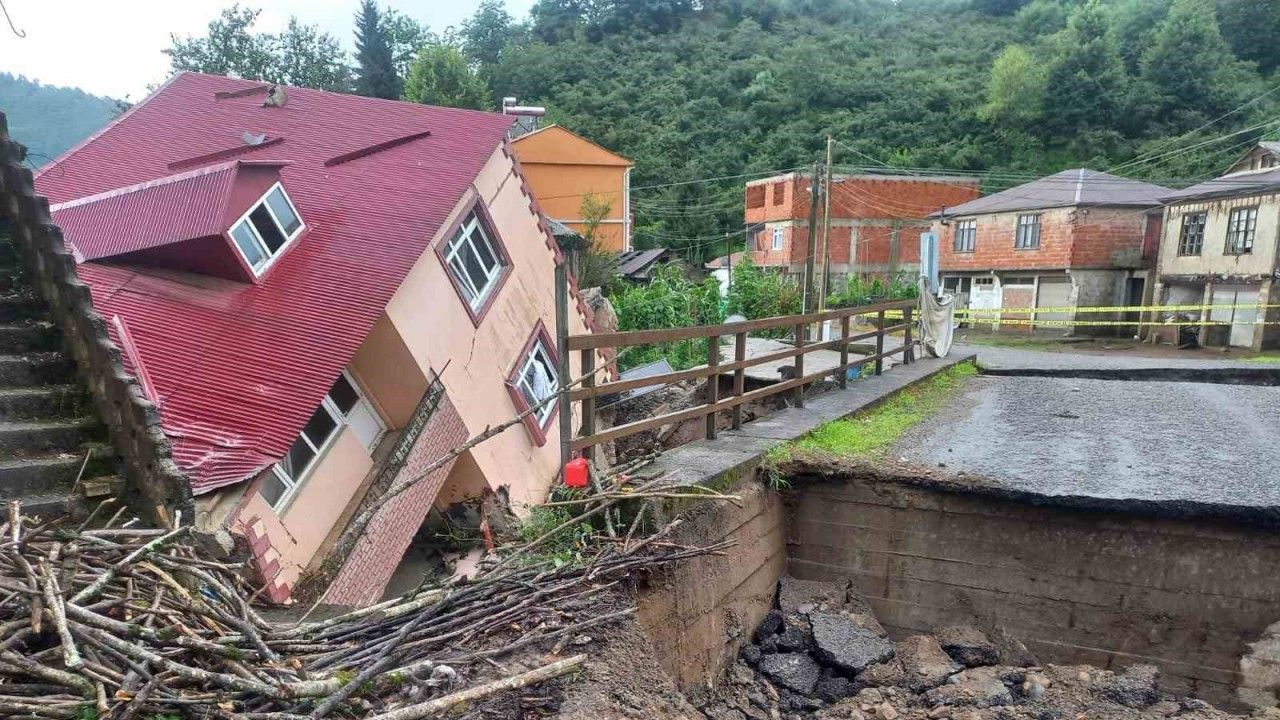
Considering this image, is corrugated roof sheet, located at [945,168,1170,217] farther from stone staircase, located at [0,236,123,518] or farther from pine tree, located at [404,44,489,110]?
pine tree, located at [404,44,489,110]

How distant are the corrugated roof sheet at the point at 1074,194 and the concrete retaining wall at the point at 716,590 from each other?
1019 inches

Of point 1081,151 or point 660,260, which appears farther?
point 1081,151

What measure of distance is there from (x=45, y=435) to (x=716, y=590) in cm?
426

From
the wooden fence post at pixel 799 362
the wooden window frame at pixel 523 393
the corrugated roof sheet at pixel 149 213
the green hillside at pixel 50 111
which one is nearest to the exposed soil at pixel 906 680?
the wooden fence post at pixel 799 362

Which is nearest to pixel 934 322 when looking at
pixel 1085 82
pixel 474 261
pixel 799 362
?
pixel 799 362

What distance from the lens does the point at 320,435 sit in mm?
8070

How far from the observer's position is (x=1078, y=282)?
2541 centimetres

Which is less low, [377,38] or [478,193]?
[377,38]

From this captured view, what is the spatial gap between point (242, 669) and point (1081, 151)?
49.3 meters

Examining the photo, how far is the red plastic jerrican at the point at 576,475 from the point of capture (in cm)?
383

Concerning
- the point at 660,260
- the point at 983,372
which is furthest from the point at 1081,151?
the point at 983,372

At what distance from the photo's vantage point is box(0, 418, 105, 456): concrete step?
407 cm

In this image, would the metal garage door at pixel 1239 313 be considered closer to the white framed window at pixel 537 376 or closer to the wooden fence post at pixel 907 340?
the wooden fence post at pixel 907 340

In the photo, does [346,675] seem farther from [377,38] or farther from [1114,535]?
[377,38]
